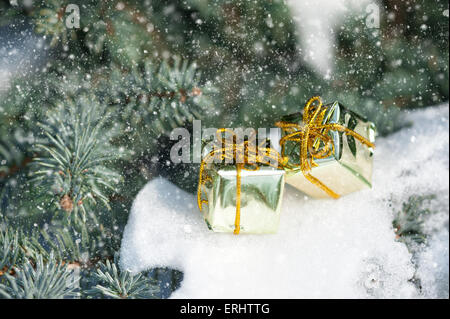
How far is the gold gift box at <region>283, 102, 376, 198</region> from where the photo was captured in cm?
81

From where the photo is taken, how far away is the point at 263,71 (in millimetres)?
935

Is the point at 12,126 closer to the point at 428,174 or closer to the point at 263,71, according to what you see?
the point at 263,71

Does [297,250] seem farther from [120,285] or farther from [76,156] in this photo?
[76,156]

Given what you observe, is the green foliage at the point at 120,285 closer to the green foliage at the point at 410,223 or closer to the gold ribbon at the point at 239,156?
the gold ribbon at the point at 239,156

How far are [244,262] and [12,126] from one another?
58 centimetres

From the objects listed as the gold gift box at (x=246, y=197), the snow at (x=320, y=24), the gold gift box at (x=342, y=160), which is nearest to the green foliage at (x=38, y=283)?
the gold gift box at (x=246, y=197)

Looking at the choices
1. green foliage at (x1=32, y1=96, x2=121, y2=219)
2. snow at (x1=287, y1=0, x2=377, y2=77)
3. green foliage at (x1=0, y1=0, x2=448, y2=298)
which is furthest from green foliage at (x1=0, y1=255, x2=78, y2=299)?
snow at (x1=287, y1=0, x2=377, y2=77)

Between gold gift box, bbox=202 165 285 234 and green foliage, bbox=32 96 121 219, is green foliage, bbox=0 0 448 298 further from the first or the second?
gold gift box, bbox=202 165 285 234

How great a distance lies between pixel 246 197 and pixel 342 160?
210 mm

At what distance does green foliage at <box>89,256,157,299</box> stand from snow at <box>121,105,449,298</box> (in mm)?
58

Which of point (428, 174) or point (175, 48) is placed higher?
point (175, 48)

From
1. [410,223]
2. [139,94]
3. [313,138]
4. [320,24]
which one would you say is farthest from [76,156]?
[410,223]
